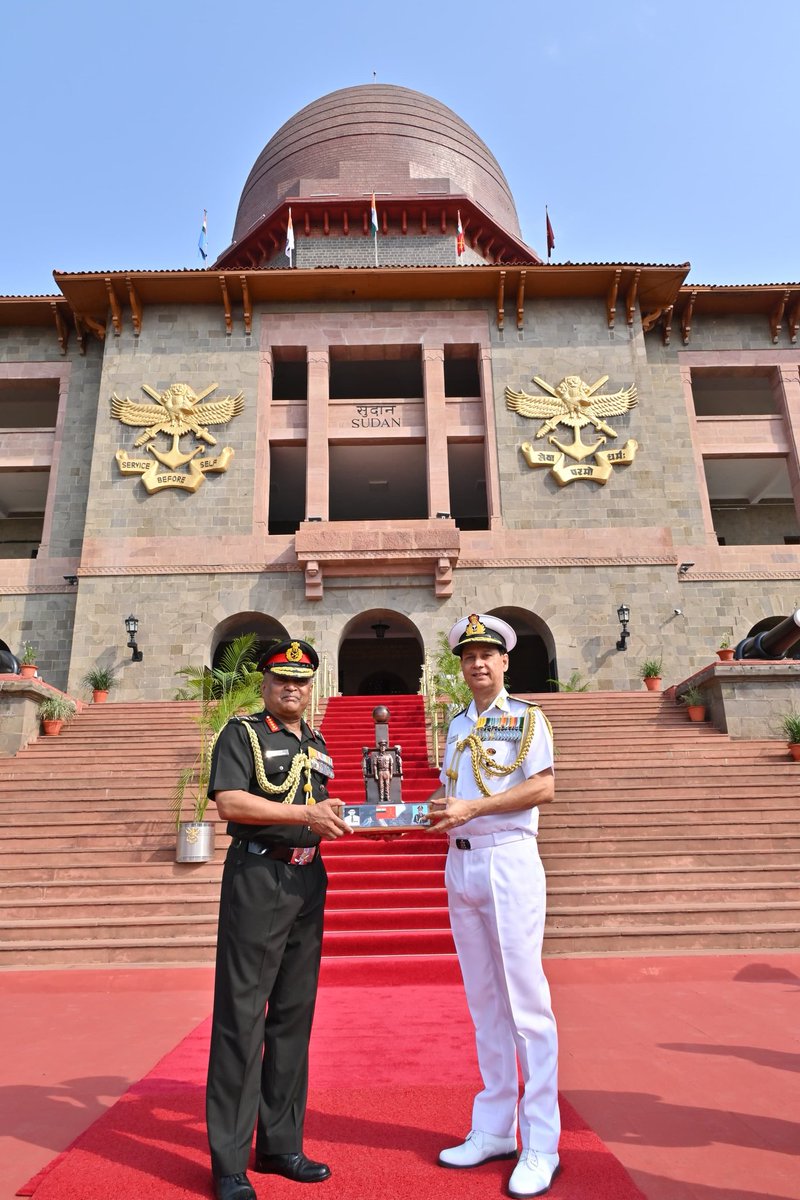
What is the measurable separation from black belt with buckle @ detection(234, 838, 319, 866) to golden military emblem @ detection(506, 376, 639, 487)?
18110 millimetres

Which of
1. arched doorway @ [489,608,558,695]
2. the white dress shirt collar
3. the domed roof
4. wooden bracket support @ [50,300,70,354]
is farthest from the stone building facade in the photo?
the white dress shirt collar

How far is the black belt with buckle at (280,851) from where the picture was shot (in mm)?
3281

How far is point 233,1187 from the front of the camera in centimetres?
287

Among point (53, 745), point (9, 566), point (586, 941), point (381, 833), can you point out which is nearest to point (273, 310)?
point (9, 566)

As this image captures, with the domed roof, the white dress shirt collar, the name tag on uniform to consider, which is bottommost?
the name tag on uniform

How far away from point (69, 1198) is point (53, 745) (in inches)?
460

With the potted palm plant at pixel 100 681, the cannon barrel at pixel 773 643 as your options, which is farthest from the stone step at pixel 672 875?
the potted palm plant at pixel 100 681

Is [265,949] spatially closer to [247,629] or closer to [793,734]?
[793,734]

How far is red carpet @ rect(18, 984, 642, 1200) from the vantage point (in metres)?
2.96

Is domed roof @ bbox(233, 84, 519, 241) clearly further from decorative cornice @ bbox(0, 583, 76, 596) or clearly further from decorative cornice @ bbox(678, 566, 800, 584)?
decorative cornice @ bbox(678, 566, 800, 584)

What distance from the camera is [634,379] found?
21297 millimetres

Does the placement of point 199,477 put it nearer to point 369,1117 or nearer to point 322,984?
point 322,984

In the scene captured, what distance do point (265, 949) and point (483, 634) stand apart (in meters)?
1.65

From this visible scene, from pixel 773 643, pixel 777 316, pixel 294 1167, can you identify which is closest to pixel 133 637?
pixel 773 643
